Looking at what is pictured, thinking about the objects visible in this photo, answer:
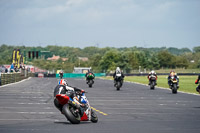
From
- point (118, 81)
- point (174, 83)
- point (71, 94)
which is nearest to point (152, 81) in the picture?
point (118, 81)

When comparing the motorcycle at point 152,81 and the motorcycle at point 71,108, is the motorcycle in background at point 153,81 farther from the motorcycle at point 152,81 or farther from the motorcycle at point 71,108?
the motorcycle at point 71,108

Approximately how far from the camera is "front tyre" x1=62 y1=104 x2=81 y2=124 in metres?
14.1

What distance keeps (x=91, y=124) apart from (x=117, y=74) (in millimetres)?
26448

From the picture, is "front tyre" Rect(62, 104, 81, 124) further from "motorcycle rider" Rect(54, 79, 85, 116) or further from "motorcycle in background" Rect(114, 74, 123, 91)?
"motorcycle in background" Rect(114, 74, 123, 91)

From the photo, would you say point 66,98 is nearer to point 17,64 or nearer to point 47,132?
point 47,132

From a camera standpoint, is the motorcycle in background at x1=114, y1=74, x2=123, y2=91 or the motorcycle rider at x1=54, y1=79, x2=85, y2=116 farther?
the motorcycle in background at x1=114, y1=74, x2=123, y2=91

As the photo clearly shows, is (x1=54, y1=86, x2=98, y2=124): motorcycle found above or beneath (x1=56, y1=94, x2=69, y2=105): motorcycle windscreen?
beneath

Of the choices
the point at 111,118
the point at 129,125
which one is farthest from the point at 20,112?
the point at 129,125

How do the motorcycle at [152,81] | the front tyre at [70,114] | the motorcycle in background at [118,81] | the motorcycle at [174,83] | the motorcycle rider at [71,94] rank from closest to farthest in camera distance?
the front tyre at [70,114] → the motorcycle rider at [71,94] → the motorcycle at [174,83] → the motorcycle in background at [118,81] → the motorcycle at [152,81]

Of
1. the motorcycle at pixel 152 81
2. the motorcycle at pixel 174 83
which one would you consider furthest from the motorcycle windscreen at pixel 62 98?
the motorcycle at pixel 152 81

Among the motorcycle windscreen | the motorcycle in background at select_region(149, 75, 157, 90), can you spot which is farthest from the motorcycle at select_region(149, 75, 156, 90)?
the motorcycle windscreen

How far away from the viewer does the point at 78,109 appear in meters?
14.5

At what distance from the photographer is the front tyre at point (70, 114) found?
14137mm

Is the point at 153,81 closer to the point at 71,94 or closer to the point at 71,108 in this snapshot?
the point at 71,94
